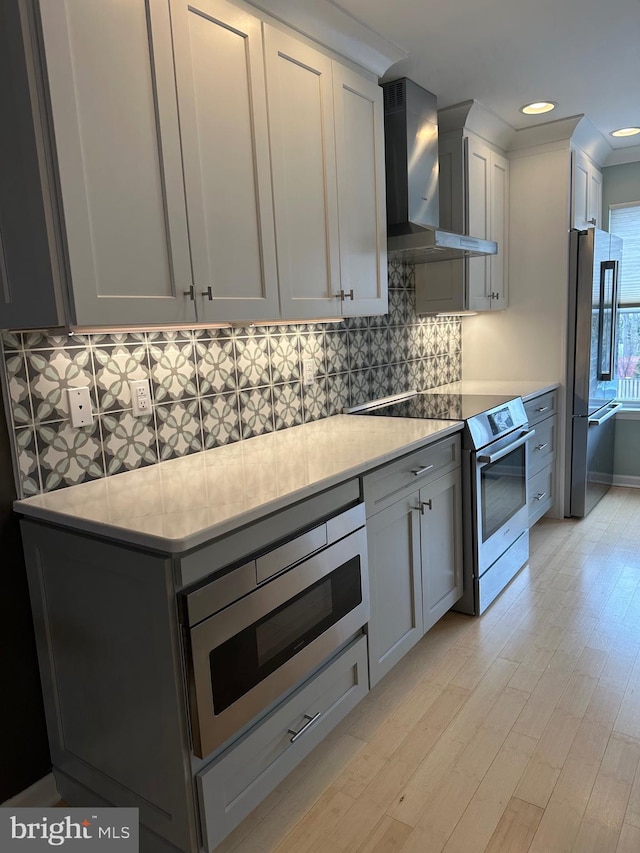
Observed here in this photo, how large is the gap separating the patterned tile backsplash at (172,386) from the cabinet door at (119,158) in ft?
1.09

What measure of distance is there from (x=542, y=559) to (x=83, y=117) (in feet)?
9.98

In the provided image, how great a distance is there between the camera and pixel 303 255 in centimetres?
212

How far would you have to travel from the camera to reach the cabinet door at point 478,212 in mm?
3350

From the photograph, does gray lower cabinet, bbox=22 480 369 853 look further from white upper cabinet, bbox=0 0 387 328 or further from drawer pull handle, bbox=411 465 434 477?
white upper cabinet, bbox=0 0 387 328

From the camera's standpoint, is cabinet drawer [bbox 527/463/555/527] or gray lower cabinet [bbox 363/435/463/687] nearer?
gray lower cabinet [bbox 363/435/463/687]

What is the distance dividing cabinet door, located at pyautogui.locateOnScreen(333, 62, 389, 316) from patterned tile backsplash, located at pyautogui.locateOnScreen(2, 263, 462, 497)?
0.34 m

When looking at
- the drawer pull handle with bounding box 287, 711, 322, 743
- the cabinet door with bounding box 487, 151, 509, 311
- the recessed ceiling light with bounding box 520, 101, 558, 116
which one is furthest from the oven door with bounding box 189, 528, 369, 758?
the recessed ceiling light with bounding box 520, 101, 558, 116

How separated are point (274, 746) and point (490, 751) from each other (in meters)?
0.74

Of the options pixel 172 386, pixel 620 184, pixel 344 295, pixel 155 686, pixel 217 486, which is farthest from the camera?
pixel 620 184

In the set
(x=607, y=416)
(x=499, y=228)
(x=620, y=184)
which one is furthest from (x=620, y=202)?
(x=607, y=416)

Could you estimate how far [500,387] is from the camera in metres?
3.70

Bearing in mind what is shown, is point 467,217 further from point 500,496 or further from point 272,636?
point 272,636

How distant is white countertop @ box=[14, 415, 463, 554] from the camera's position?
54.2 inches

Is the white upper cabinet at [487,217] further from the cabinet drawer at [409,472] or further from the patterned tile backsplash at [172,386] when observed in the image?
the cabinet drawer at [409,472]
